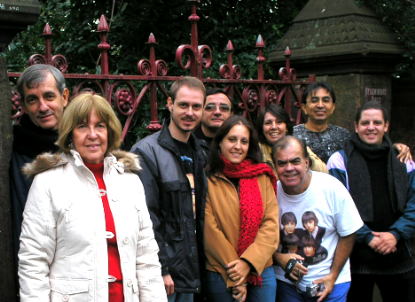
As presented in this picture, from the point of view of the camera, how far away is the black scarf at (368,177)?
3.93 metres

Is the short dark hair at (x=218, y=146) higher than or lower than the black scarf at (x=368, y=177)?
higher

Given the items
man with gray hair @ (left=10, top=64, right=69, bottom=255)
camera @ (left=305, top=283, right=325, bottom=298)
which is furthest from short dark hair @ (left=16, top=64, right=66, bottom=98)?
camera @ (left=305, top=283, right=325, bottom=298)

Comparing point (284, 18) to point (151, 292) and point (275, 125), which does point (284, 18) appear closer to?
point (275, 125)

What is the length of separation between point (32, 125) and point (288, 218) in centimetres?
168

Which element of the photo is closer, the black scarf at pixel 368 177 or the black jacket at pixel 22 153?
the black jacket at pixel 22 153

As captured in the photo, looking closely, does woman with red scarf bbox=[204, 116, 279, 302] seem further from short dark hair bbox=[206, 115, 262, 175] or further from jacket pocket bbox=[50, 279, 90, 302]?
jacket pocket bbox=[50, 279, 90, 302]

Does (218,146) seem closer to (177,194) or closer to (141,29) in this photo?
(177,194)

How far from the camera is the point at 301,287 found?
12.0ft

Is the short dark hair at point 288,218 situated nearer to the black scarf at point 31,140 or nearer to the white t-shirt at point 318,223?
the white t-shirt at point 318,223

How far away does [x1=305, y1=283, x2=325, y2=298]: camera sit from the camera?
3617mm

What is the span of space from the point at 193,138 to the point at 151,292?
1.09m

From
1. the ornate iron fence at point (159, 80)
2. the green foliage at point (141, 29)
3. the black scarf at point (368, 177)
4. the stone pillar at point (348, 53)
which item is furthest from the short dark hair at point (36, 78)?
the green foliage at point (141, 29)

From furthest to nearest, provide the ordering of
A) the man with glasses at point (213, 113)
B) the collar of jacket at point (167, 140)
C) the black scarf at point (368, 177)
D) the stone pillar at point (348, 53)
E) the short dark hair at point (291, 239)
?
1. the stone pillar at point (348, 53)
2. the man with glasses at point (213, 113)
3. the black scarf at point (368, 177)
4. the short dark hair at point (291, 239)
5. the collar of jacket at point (167, 140)

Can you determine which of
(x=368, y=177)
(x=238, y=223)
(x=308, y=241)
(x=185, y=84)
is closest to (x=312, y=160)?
(x=368, y=177)
